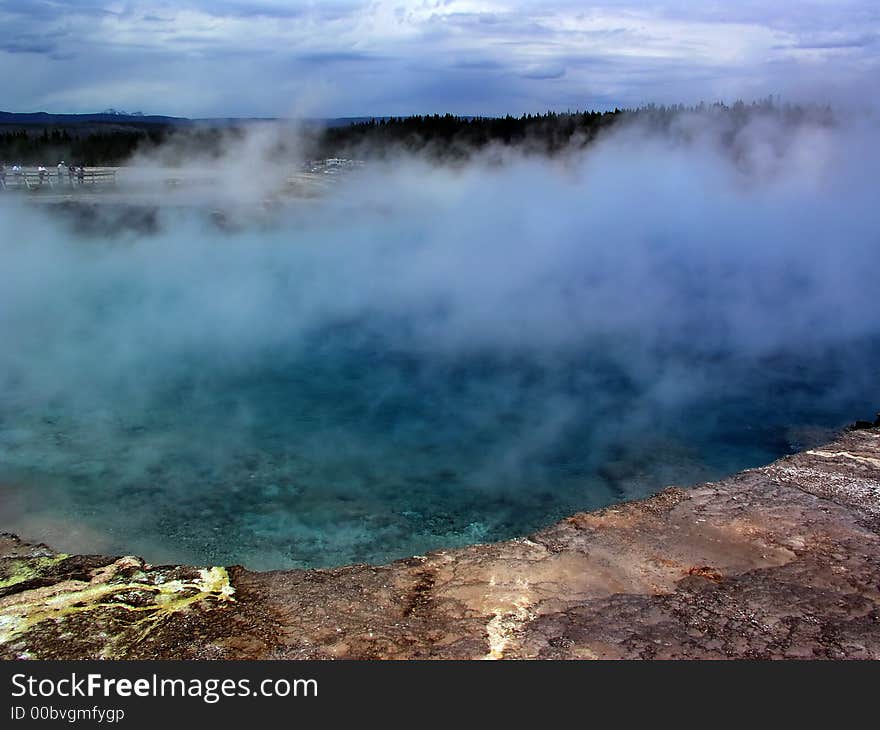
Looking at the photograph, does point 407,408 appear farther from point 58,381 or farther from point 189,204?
point 189,204

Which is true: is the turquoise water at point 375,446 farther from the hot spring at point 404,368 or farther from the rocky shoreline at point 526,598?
the rocky shoreline at point 526,598

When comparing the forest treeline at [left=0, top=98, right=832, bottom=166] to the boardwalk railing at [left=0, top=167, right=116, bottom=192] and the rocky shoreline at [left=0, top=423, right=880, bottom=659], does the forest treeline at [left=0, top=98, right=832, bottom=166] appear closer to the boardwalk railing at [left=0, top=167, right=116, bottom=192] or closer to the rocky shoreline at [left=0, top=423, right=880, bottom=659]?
the boardwalk railing at [left=0, top=167, right=116, bottom=192]

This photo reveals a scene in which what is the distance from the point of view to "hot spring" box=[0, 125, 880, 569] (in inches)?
162

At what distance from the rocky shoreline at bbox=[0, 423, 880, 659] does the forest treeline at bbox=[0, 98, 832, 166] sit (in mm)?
11852

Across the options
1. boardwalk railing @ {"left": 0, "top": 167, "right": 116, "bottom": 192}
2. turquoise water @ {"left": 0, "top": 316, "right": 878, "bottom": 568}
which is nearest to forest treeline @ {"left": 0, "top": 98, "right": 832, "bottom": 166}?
boardwalk railing @ {"left": 0, "top": 167, "right": 116, "bottom": 192}

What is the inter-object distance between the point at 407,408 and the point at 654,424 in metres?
1.68

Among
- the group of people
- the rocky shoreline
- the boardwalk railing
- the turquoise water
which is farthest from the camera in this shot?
the group of people

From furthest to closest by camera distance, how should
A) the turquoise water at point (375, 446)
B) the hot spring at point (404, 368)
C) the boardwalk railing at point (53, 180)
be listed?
the boardwalk railing at point (53, 180) < the hot spring at point (404, 368) < the turquoise water at point (375, 446)

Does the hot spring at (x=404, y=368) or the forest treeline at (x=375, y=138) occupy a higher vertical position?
the forest treeline at (x=375, y=138)

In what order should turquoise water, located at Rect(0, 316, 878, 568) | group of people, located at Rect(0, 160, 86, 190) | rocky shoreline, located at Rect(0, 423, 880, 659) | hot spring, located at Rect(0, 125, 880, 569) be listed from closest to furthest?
1. rocky shoreline, located at Rect(0, 423, 880, 659)
2. turquoise water, located at Rect(0, 316, 878, 568)
3. hot spring, located at Rect(0, 125, 880, 569)
4. group of people, located at Rect(0, 160, 86, 190)

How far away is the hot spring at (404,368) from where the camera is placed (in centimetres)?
412

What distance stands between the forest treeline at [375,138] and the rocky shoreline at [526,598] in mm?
11852

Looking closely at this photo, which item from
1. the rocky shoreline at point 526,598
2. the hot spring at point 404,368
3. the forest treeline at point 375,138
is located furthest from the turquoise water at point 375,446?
the forest treeline at point 375,138

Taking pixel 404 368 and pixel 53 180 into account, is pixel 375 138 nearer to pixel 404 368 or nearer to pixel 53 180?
pixel 53 180
